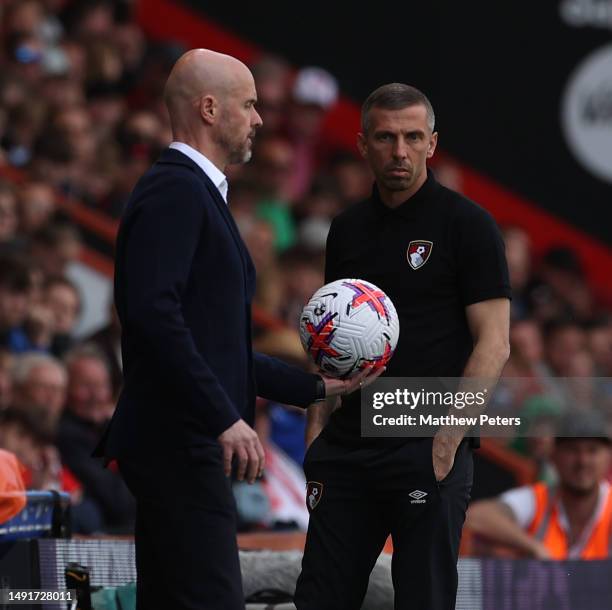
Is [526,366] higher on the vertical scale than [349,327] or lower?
higher

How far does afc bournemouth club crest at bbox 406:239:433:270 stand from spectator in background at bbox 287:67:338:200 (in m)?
8.66

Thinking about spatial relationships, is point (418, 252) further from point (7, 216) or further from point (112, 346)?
point (7, 216)

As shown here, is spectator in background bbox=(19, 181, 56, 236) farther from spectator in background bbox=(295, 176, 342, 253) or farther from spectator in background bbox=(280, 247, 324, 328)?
spectator in background bbox=(295, 176, 342, 253)

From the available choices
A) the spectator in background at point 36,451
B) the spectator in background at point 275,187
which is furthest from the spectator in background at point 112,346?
the spectator in background at point 275,187

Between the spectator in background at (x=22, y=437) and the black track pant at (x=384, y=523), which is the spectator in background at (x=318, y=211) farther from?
the black track pant at (x=384, y=523)

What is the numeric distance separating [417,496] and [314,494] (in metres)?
0.37

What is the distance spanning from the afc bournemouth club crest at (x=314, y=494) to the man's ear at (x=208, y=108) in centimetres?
130

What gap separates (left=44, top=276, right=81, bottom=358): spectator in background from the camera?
32.2 feet

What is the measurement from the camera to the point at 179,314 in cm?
464

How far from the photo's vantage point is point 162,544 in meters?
4.75

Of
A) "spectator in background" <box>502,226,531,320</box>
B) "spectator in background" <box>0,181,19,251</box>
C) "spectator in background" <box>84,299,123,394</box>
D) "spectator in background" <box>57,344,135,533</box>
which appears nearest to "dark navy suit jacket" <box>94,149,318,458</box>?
"spectator in background" <box>57,344,135,533</box>

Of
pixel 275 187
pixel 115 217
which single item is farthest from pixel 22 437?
pixel 275 187

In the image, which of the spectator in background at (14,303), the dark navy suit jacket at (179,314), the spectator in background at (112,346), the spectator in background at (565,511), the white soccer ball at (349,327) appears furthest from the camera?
the spectator in background at (14,303)

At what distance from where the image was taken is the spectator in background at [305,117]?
14.2m
